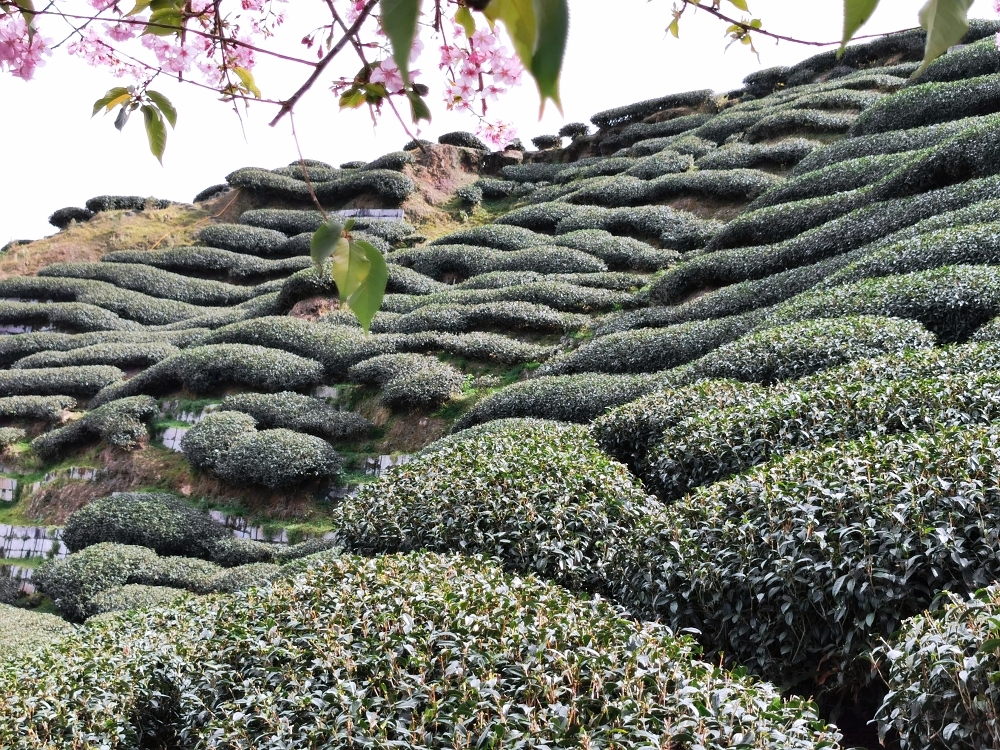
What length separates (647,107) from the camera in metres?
41.0

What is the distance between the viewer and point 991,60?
23.6 m

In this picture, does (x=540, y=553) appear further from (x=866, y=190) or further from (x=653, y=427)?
(x=866, y=190)

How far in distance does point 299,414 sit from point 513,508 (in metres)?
10.2

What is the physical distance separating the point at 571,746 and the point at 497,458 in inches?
182

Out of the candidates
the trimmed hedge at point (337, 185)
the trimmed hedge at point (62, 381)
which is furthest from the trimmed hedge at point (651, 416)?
the trimmed hedge at point (337, 185)

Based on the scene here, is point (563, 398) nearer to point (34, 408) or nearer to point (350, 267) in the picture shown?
point (350, 267)

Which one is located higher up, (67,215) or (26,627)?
(67,215)

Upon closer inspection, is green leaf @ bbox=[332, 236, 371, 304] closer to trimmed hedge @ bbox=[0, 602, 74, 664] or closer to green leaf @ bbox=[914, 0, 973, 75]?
green leaf @ bbox=[914, 0, 973, 75]

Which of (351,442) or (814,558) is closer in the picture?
(814,558)

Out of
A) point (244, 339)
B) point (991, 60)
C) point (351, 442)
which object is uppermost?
point (991, 60)

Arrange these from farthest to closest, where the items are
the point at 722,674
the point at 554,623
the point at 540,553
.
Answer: the point at 540,553, the point at 554,623, the point at 722,674

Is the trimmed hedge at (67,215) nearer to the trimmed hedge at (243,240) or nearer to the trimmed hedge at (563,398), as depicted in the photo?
the trimmed hedge at (243,240)

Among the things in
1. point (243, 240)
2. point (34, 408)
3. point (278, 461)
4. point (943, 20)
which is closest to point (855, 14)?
point (943, 20)

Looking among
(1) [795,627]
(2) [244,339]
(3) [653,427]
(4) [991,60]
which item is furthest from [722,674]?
(4) [991,60]
